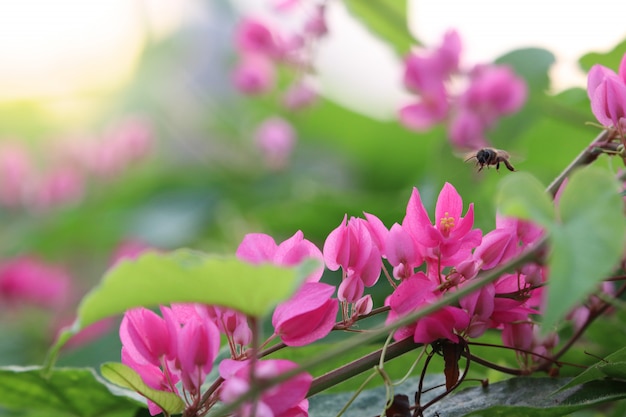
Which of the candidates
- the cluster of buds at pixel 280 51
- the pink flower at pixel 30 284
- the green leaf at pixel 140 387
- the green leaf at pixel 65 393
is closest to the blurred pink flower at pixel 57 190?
the pink flower at pixel 30 284

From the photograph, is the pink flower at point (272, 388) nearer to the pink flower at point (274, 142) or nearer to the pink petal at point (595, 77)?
the pink petal at point (595, 77)

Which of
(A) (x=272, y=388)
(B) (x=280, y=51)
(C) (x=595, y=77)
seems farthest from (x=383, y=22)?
(A) (x=272, y=388)

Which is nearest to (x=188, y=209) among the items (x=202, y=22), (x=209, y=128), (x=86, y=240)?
(x=86, y=240)

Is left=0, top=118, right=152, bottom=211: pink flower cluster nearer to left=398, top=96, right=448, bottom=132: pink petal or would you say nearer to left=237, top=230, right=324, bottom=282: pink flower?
left=398, top=96, right=448, bottom=132: pink petal

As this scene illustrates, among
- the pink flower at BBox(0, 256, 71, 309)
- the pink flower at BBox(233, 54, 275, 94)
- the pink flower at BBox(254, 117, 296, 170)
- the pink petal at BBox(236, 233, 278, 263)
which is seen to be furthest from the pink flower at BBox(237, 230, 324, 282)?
the pink flower at BBox(0, 256, 71, 309)

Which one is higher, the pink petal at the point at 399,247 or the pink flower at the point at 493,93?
the pink flower at the point at 493,93

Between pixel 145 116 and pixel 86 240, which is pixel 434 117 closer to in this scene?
pixel 86 240
